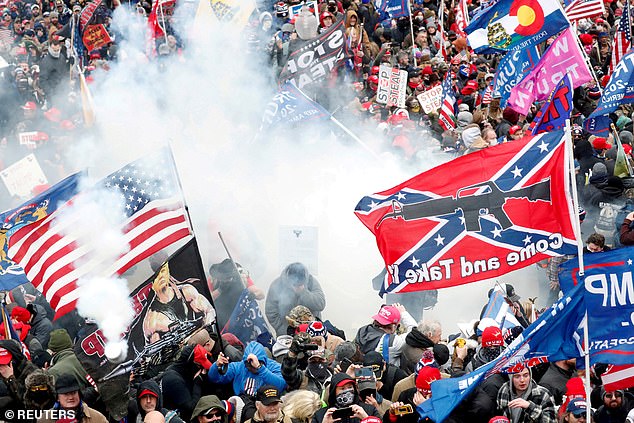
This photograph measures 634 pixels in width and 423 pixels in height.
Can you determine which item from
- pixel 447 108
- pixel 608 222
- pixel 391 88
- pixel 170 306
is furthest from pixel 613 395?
pixel 391 88

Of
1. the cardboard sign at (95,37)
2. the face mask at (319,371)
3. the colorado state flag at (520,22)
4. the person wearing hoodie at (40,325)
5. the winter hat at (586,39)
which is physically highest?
the cardboard sign at (95,37)

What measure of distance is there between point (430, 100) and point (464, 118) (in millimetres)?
1089

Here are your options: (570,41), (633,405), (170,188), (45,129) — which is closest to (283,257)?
(170,188)

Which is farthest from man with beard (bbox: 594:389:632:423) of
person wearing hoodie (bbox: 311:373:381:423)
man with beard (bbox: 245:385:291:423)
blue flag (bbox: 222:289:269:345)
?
blue flag (bbox: 222:289:269:345)

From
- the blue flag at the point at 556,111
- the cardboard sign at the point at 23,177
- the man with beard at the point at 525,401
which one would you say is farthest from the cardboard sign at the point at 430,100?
the man with beard at the point at 525,401

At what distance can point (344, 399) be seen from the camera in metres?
7.08

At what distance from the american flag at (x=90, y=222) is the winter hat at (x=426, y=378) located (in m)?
2.53

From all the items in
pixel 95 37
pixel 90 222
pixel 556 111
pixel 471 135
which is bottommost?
pixel 471 135

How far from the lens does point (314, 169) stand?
47.6ft

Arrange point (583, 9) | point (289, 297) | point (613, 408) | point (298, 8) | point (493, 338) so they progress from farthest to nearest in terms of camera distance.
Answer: point (298, 8) → point (583, 9) → point (289, 297) → point (493, 338) → point (613, 408)

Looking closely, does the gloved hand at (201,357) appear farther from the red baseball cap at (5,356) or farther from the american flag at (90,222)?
the red baseball cap at (5,356)

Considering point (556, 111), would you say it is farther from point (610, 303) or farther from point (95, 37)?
point (95, 37)

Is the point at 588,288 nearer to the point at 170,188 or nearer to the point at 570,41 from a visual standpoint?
the point at 170,188

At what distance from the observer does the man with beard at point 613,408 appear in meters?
7.13
